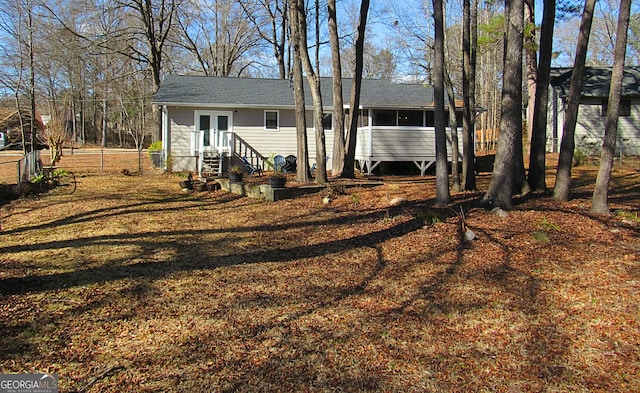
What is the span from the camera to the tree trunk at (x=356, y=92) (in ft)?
41.6

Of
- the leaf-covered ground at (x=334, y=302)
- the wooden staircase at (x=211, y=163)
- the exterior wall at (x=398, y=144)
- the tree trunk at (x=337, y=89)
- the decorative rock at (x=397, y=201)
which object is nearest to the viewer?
the leaf-covered ground at (x=334, y=302)

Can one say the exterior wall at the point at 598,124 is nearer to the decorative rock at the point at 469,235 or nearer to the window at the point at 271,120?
the window at the point at 271,120

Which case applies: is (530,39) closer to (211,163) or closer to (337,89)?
(337,89)

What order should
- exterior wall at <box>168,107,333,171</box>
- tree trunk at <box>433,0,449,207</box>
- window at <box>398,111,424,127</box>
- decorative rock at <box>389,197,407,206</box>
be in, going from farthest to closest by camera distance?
window at <box>398,111,424,127</box> → exterior wall at <box>168,107,333,171</box> → decorative rock at <box>389,197,407,206</box> → tree trunk at <box>433,0,449,207</box>

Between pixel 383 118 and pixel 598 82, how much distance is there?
11.3 metres

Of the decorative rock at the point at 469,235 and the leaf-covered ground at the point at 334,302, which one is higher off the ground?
the decorative rock at the point at 469,235

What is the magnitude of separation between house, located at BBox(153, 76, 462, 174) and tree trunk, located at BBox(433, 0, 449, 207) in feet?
27.0

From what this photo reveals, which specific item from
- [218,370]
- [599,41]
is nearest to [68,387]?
[218,370]

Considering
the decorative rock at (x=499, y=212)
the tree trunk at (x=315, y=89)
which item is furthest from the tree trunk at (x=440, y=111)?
the tree trunk at (x=315, y=89)

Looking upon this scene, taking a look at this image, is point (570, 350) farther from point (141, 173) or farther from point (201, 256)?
point (141, 173)

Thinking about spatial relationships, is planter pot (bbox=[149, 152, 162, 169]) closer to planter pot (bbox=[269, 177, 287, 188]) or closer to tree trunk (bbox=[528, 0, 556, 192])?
planter pot (bbox=[269, 177, 287, 188])

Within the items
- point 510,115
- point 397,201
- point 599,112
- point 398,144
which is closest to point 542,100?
point 510,115

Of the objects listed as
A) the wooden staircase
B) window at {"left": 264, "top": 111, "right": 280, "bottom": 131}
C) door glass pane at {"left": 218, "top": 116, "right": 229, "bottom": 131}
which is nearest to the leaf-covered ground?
the wooden staircase

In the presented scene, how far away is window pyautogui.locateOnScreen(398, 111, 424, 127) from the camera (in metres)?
17.5
